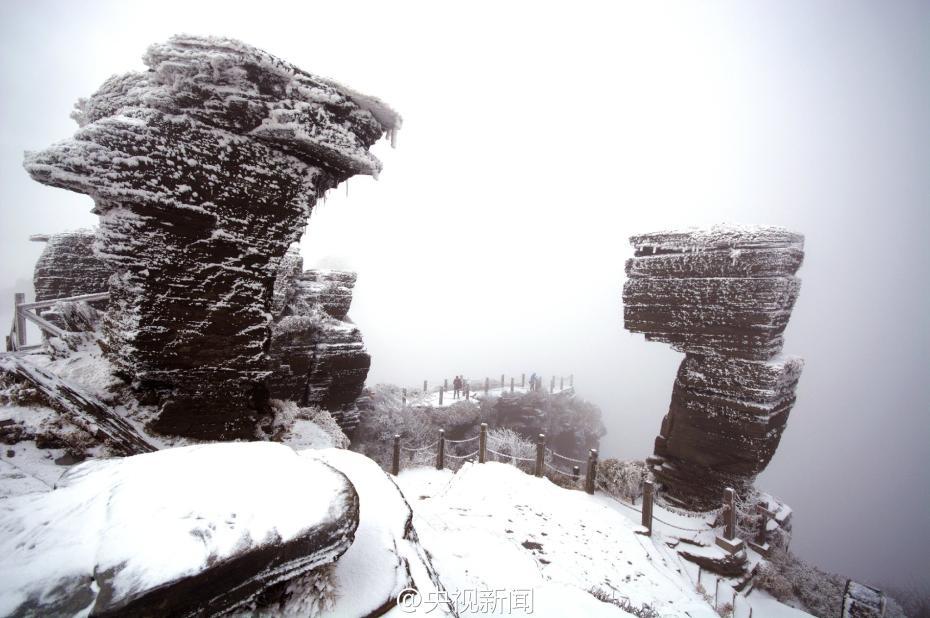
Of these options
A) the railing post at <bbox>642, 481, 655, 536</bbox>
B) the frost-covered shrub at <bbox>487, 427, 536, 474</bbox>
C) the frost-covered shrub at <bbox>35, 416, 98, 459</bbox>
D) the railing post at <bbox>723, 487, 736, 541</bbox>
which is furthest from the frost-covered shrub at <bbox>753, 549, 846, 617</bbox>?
the frost-covered shrub at <bbox>35, 416, 98, 459</bbox>

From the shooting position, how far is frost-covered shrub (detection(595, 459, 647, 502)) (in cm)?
931

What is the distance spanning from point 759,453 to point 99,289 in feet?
60.3

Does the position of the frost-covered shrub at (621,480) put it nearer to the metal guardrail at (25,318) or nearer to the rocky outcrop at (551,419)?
the rocky outcrop at (551,419)

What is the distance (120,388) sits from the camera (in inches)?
167

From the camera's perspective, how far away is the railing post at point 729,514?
295 inches

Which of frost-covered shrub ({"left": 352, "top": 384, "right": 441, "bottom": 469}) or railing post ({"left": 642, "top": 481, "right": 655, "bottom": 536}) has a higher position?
railing post ({"left": 642, "top": 481, "right": 655, "bottom": 536})

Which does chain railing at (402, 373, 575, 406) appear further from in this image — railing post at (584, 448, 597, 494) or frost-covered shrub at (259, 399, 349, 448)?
frost-covered shrub at (259, 399, 349, 448)

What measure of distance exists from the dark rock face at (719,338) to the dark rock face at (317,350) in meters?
8.38

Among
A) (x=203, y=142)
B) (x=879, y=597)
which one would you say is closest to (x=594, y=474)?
(x=879, y=597)

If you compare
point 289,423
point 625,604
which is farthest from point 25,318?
point 625,604

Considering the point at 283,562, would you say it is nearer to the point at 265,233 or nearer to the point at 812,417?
the point at 265,233

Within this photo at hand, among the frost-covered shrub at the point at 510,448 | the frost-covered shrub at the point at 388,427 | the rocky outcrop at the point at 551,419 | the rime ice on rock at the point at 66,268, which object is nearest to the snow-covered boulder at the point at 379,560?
the frost-covered shrub at the point at 388,427

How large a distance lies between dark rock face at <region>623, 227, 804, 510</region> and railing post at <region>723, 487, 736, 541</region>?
92 cm

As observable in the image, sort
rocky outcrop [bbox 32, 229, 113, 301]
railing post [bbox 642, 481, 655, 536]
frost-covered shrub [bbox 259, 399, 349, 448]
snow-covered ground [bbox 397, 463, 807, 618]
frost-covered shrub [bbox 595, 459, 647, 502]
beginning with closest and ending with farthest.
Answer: snow-covered ground [bbox 397, 463, 807, 618]
frost-covered shrub [bbox 259, 399, 349, 448]
railing post [bbox 642, 481, 655, 536]
frost-covered shrub [bbox 595, 459, 647, 502]
rocky outcrop [bbox 32, 229, 113, 301]
